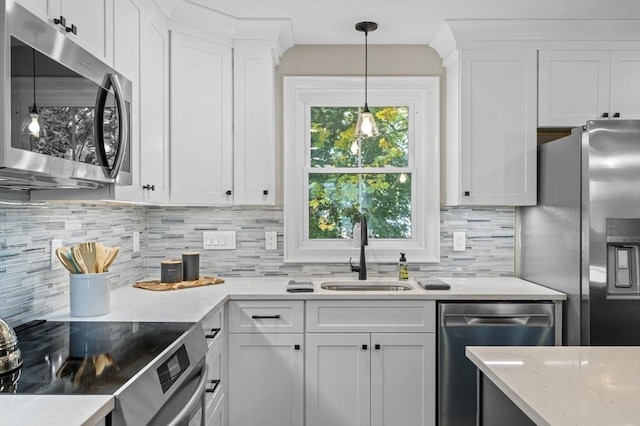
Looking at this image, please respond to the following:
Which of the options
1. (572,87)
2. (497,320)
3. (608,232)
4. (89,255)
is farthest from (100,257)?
(572,87)

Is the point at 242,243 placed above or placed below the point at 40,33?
below

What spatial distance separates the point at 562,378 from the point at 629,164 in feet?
5.10

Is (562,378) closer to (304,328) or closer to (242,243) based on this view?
(304,328)

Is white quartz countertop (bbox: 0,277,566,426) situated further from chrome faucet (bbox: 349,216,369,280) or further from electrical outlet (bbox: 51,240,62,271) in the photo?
electrical outlet (bbox: 51,240,62,271)

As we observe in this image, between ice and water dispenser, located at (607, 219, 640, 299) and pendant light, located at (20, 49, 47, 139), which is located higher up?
pendant light, located at (20, 49, 47, 139)

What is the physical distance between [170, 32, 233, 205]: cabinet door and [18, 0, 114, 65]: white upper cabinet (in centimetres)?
77

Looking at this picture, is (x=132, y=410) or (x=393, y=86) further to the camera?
(x=393, y=86)

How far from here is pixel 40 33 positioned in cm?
126

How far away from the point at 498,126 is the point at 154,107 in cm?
192

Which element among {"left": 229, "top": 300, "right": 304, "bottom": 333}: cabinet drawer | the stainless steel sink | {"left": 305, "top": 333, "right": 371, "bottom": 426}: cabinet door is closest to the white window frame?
the stainless steel sink

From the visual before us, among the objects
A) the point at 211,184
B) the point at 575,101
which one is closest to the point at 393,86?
the point at 575,101

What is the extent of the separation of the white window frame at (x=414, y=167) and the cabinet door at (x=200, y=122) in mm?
468

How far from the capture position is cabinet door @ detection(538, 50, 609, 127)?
281 centimetres

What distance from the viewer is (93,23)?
172 cm
